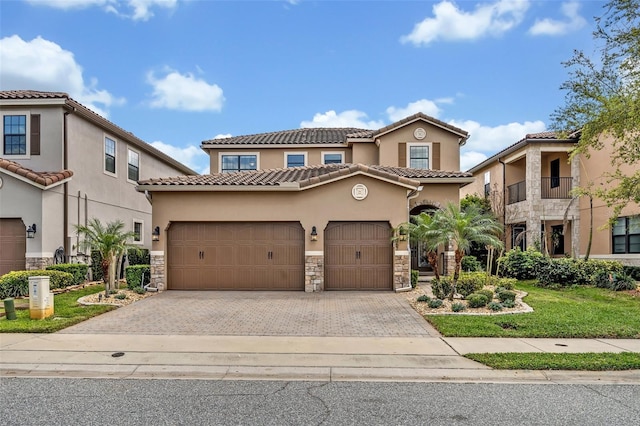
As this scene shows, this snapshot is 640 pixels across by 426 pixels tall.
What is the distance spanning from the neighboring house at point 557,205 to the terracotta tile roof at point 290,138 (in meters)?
9.27

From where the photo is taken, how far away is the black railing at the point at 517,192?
2212 centimetres

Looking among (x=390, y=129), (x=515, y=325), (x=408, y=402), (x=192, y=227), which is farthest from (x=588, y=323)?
(x=390, y=129)

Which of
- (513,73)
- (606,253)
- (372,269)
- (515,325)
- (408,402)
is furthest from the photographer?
(606,253)

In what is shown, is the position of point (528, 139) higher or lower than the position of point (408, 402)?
higher

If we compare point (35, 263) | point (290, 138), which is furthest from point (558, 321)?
point (290, 138)

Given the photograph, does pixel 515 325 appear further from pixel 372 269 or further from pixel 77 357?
pixel 77 357

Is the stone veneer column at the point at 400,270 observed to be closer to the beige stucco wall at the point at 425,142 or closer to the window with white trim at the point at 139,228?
the beige stucco wall at the point at 425,142

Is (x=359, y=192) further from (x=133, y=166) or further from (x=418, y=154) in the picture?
(x=133, y=166)

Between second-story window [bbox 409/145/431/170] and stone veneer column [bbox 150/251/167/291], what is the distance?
41.5 ft

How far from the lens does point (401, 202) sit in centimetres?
1503

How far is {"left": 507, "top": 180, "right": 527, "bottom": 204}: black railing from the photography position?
22122 mm

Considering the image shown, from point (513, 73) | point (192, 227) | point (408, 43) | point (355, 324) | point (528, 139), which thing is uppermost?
point (408, 43)

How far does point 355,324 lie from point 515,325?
349 cm

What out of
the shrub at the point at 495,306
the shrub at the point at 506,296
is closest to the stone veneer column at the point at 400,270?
the shrub at the point at 506,296
